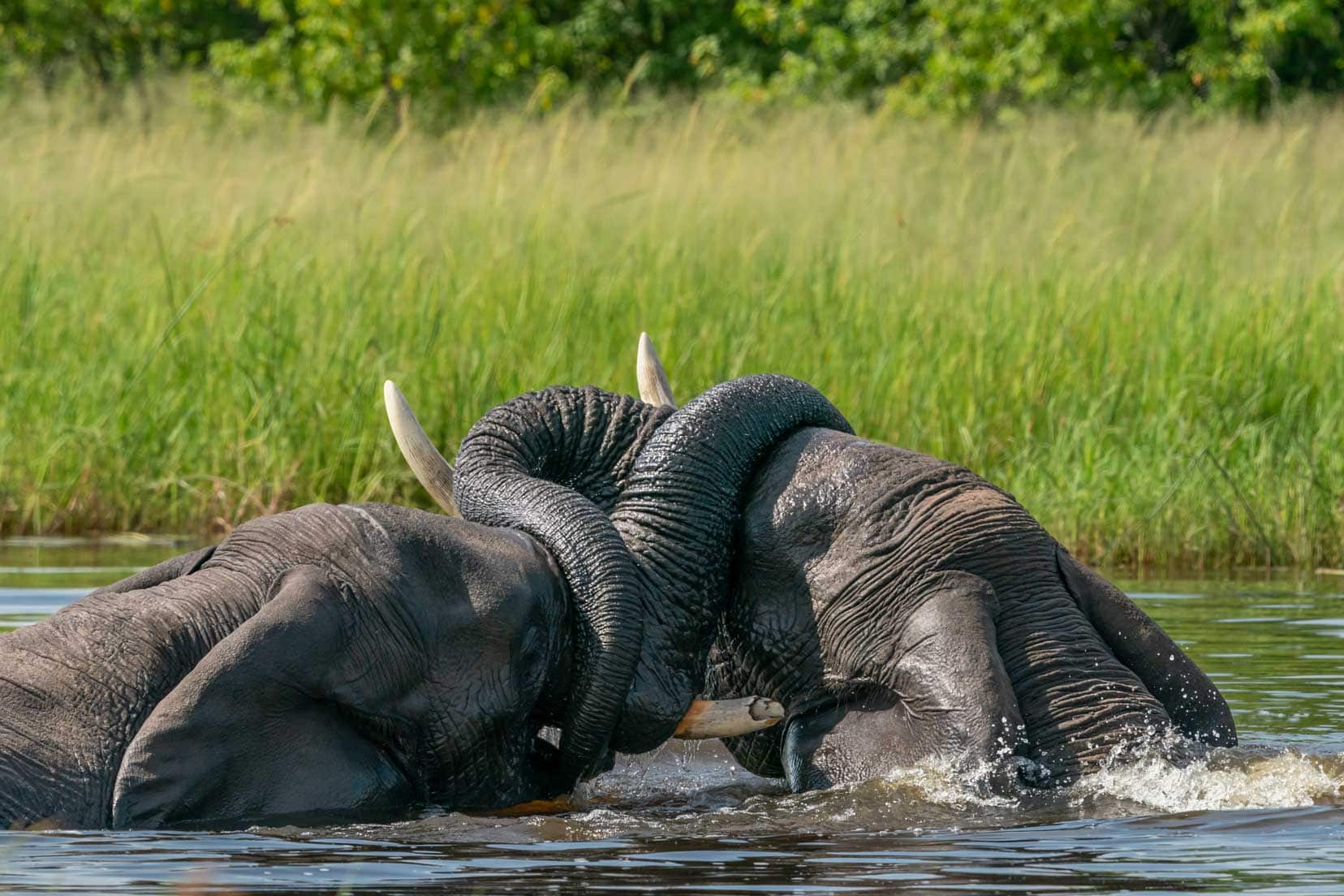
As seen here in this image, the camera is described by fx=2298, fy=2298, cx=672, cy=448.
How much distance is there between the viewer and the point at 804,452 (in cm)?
523

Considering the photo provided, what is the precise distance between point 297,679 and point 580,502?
78 centimetres

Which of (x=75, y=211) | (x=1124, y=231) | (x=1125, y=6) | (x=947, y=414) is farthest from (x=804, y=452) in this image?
(x=1125, y=6)

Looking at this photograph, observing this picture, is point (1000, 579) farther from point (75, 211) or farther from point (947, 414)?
point (75, 211)

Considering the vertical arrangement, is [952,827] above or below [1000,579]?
below

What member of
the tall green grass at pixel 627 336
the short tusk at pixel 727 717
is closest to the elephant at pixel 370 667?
the short tusk at pixel 727 717

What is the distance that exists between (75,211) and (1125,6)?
12788 mm

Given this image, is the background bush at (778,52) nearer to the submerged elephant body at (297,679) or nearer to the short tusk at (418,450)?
the short tusk at (418,450)

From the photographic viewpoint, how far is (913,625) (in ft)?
16.4

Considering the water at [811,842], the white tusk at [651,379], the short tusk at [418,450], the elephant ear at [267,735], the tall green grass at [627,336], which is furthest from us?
the tall green grass at [627,336]

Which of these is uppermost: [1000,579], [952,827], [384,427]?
[1000,579]

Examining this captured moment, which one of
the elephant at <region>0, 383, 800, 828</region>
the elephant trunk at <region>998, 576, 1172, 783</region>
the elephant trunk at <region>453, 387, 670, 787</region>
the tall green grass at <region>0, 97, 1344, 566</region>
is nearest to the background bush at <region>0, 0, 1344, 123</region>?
the tall green grass at <region>0, 97, 1344, 566</region>

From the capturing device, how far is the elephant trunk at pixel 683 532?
5.03 metres

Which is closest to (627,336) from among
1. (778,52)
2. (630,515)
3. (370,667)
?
(630,515)

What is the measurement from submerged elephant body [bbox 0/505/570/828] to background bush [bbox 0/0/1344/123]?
54.5ft
